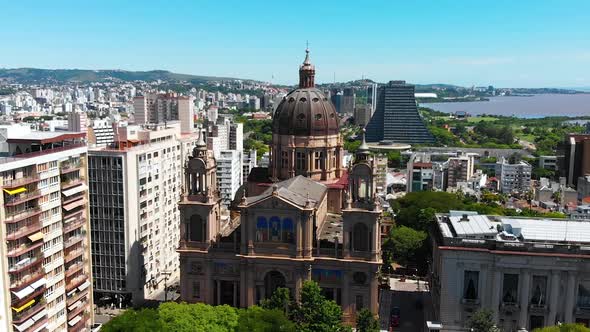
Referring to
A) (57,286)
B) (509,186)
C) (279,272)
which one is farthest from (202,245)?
(509,186)

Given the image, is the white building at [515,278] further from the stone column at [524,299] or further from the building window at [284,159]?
the building window at [284,159]

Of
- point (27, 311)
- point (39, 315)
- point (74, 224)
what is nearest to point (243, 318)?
point (39, 315)

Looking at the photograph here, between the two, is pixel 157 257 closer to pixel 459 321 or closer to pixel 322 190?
pixel 322 190

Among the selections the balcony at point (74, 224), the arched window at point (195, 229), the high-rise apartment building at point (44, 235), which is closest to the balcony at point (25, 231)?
the high-rise apartment building at point (44, 235)

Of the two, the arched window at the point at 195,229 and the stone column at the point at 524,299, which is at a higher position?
the arched window at the point at 195,229

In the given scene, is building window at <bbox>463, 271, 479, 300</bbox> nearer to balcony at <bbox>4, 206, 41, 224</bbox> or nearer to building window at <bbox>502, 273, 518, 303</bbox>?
building window at <bbox>502, 273, 518, 303</bbox>

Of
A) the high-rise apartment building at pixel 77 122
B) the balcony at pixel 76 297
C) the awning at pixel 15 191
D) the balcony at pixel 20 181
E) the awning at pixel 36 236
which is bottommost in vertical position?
the balcony at pixel 76 297

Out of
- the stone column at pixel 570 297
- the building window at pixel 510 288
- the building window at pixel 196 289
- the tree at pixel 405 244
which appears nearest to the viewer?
the stone column at pixel 570 297
